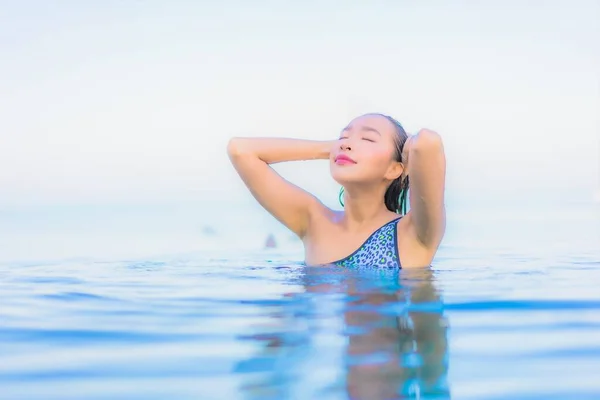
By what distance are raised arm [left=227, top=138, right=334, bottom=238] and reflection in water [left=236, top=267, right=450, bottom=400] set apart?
1.37 m

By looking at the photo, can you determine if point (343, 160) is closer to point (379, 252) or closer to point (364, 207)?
point (364, 207)

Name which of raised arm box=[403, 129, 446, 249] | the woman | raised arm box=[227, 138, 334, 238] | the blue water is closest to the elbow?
raised arm box=[403, 129, 446, 249]

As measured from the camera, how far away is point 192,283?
14.0ft

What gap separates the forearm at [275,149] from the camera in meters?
5.18

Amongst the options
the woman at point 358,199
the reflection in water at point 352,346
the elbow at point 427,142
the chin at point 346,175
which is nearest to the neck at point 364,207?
the woman at point 358,199

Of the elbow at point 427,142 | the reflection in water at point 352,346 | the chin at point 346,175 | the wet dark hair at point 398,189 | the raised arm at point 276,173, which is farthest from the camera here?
the raised arm at point 276,173

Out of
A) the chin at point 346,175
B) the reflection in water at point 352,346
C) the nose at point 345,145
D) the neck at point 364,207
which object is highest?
the nose at point 345,145

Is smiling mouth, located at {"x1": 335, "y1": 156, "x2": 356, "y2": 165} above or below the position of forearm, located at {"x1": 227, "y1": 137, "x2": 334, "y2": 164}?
below

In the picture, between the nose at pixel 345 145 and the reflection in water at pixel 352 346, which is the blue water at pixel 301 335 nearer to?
the reflection in water at pixel 352 346

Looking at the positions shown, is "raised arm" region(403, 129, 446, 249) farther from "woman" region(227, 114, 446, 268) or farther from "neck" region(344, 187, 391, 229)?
"neck" region(344, 187, 391, 229)

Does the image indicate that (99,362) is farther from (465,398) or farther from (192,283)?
(192,283)

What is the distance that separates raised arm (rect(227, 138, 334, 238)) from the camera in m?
5.10

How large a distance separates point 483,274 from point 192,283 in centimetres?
174

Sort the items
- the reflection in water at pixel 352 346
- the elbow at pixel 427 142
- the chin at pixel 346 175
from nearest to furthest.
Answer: the reflection in water at pixel 352 346
the elbow at pixel 427 142
the chin at pixel 346 175
